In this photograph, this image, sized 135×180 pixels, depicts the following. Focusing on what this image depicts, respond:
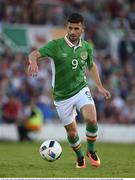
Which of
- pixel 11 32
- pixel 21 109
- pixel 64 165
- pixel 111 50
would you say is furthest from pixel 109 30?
pixel 64 165

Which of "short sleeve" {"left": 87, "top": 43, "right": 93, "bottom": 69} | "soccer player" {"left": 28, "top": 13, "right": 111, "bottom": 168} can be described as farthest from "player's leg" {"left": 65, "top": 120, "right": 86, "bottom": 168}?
"short sleeve" {"left": 87, "top": 43, "right": 93, "bottom": 69}

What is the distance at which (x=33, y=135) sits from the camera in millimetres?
24703

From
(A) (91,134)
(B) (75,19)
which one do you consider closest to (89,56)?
(B) (75,19)

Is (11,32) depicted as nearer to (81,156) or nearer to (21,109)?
(21,109)

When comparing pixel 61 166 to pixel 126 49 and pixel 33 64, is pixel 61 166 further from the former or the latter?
pixel 126 49

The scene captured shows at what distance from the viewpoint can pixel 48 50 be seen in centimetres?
1364

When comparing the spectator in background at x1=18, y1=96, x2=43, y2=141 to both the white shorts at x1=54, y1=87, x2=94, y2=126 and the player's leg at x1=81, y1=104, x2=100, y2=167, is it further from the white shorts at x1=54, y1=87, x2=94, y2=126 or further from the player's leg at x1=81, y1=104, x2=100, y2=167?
the white shorts at x1=54, y1=87, x2=94, y2=126

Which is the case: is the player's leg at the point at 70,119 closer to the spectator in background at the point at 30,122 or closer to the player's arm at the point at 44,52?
the player's arm at the point at 44,52

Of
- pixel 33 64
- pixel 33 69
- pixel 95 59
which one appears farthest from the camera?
pixel 95 59

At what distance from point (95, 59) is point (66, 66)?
549 inches

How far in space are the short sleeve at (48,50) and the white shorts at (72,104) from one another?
850mm

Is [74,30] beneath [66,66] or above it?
above

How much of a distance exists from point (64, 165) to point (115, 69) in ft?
45.6

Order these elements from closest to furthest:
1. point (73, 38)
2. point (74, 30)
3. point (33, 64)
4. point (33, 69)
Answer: point (33, 69)
point (33, 64)
point (74, 30)
point (73, 38)
